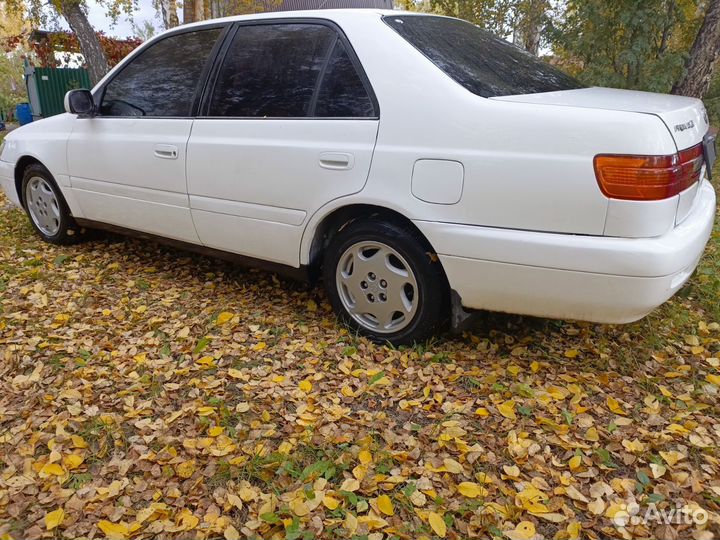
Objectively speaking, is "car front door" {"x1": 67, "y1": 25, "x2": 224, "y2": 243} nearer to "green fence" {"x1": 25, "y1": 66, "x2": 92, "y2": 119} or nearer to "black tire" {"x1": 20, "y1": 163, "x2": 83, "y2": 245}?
"black tire" {"x1": 20, "y1": 163, "x2": 83, "y2": 245}

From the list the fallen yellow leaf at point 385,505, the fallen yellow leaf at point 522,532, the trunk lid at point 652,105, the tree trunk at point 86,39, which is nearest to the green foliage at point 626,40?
the trunk lid at point 652,105

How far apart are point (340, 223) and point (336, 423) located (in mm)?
1123

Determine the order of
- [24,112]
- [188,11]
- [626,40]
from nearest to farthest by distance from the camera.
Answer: [626,40]
[188,11]
[24,112]

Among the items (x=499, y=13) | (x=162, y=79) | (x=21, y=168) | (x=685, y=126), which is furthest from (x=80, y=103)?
(x=499, y=13)

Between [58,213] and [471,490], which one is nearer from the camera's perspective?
[471,490]

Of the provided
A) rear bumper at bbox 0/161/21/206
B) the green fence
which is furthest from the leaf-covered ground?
the green fence

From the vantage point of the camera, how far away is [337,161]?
9.34 ft

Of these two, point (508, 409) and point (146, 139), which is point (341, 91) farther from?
point (508, 409)

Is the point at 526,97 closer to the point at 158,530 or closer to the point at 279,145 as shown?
the point at 279,145

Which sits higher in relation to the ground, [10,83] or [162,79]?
[162,79]

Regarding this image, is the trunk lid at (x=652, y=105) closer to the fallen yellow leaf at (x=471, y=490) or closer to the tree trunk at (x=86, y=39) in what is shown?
the fallen yellow leaf at (x=471, y=490)

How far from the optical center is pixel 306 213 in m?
3.03

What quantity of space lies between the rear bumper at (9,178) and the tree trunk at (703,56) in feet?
24.3

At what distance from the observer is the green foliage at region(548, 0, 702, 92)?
690cm
